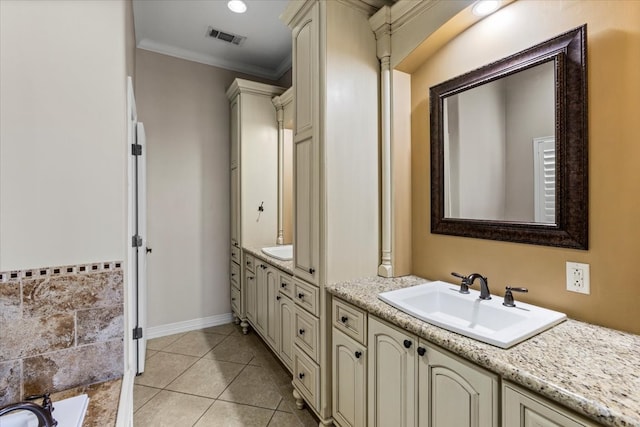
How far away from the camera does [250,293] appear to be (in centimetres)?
297

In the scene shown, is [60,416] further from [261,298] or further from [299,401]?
[261,298]

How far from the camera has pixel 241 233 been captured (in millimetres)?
3104

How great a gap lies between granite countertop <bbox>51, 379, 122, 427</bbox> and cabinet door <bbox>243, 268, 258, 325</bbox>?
4.84ft

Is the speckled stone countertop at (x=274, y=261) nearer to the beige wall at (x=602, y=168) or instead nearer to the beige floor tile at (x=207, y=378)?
the beige floor tile at (x=207, y=378)

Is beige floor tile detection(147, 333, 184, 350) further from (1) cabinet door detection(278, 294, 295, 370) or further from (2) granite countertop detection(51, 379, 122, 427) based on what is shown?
(2) granite countertop detection(51, 379, 122, 427)

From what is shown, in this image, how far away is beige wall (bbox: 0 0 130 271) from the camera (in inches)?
50.0

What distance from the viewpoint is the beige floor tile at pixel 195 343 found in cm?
281

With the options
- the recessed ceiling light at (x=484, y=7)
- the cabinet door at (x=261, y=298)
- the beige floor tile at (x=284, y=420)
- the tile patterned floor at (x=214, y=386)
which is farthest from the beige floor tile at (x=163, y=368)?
the recessed ceiling light at (x=484, y=7)

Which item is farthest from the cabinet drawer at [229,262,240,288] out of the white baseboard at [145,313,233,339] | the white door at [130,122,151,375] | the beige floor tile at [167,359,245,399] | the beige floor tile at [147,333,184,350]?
the white door at [130,122,151,375]

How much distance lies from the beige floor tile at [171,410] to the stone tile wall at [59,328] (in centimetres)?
72

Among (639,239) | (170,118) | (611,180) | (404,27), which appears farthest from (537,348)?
(170,118)

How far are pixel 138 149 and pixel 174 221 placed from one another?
102 centimetres

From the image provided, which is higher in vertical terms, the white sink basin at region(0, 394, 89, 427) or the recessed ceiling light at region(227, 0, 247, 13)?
the recessed ceiling light at region(227, 0, 247, 13)

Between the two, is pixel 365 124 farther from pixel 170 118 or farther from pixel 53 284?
pixel 170 118
